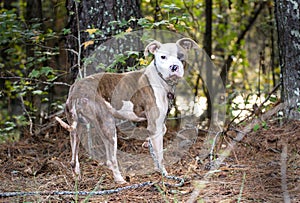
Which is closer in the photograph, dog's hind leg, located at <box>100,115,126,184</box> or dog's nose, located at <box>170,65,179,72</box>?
dog's nose, located at <box>170,65,179,72</box>

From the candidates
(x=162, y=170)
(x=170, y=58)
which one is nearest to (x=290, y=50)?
(x=170, y=58)

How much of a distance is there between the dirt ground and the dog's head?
2.79 ft

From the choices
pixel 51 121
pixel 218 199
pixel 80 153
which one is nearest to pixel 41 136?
pixel 51 121

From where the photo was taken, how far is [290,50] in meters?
4.85

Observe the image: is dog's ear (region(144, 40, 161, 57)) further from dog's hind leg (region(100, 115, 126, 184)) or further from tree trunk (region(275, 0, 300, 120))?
tree trunk (region(275, 0, 300, 120))

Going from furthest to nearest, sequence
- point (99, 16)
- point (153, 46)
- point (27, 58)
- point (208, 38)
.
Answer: point (208, 38) < point (27, 58) < point (99, 16) < point (153, 46)

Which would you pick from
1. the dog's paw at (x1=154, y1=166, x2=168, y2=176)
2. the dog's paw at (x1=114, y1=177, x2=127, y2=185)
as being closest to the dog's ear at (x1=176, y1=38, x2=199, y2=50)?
the dog's paw at (x1=154, y1=166, x2=168, y2=176)

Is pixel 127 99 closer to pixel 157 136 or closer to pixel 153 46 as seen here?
pixel 157 136

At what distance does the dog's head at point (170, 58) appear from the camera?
388 centimetres

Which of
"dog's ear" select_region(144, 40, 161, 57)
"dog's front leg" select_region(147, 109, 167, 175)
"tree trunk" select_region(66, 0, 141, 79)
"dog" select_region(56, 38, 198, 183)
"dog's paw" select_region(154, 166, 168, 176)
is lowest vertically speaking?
"dog's paw" select_region(154, 166, 168, 176)

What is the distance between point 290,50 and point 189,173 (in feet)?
6.38

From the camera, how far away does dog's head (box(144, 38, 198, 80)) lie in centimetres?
388

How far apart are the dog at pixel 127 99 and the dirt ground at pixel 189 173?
0.94 ft

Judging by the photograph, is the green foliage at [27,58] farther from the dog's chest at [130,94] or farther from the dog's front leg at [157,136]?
the dog's front leg at [157,136]
